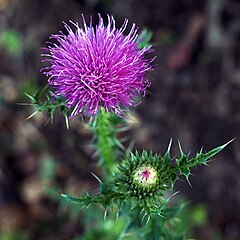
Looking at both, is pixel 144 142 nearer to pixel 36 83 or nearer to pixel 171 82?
pixel 171 82

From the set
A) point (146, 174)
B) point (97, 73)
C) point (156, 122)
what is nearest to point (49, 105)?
point (97, 73)

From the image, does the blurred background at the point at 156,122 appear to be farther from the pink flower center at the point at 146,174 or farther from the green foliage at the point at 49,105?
the pink flower center at the point at 146,174

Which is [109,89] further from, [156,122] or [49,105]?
[156,122]

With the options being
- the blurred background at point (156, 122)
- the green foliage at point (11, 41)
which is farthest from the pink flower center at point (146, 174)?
the green foliage at point (11, 41)

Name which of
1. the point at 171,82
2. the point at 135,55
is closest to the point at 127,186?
the point at 135,55

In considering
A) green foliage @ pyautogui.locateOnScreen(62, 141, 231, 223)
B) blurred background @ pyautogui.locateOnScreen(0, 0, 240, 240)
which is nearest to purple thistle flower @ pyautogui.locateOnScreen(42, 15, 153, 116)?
green foliage @ pyautogui.locateOnScreen(62, 141, 231, 223)

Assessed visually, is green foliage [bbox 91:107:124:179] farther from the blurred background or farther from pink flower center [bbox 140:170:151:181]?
the blurred background
